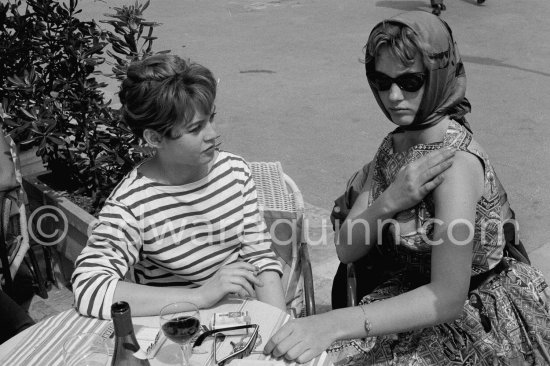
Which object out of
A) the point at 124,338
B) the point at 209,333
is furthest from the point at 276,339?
the point at 124,338

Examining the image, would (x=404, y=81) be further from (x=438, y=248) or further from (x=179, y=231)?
(x=179, y=231)

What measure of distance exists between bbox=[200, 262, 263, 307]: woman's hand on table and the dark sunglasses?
0.78 m

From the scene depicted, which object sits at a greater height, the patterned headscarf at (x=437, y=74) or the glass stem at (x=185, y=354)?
the patterned headscarf at (x=437, y=74)

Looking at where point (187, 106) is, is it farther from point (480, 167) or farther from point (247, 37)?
point (247, 37)

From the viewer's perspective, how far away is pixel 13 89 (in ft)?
12.9

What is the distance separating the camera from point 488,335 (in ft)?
7.61

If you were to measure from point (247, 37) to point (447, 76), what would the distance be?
7865mm

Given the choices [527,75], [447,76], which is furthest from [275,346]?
[527,75]

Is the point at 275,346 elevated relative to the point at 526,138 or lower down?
elevated

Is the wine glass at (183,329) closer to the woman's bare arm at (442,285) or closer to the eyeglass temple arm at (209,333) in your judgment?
the eyeglass temple arm at (209,333)

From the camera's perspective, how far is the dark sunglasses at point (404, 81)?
7.57 feet

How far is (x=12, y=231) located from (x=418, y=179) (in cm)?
244

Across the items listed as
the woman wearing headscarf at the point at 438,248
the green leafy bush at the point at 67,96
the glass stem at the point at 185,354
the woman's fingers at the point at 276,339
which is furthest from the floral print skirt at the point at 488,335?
the green leafy bush at the point at 67,96

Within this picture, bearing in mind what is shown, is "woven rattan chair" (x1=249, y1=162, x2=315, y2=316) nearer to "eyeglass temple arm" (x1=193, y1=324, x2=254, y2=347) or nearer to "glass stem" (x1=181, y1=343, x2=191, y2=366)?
"eyeglass temple arm" (x1=193, y1=324, x2=254, y2=347)
